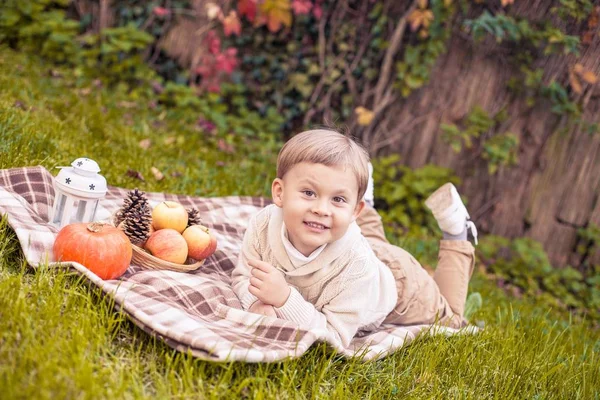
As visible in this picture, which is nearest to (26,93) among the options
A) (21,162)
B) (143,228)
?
(21,162)

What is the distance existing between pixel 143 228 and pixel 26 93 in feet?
8.74

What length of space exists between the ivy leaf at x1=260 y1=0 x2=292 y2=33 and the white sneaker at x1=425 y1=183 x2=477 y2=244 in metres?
2.91

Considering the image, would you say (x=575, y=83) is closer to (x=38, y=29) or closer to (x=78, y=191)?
(x=78, y=191)

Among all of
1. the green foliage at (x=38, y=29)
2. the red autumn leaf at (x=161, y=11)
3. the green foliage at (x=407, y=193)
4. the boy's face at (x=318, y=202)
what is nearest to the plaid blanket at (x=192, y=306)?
the boy's face at (x=318, y=202)

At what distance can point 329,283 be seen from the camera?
8.37ft

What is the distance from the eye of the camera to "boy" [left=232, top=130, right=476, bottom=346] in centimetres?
239

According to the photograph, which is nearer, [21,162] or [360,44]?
[21,162]

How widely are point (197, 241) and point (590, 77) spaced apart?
3687 mm

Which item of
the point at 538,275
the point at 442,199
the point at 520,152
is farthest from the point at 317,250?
the point at 520,152

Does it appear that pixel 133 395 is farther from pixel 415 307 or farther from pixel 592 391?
pixel 592 391

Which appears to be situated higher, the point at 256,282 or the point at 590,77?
the point at 590,77

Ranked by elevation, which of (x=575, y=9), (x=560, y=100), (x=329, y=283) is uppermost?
(x=575, y=9)

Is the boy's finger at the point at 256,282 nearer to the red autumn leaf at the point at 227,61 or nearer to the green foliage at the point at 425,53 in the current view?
the green foliage at the point at 425,53

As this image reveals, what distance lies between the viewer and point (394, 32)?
5555 mm
